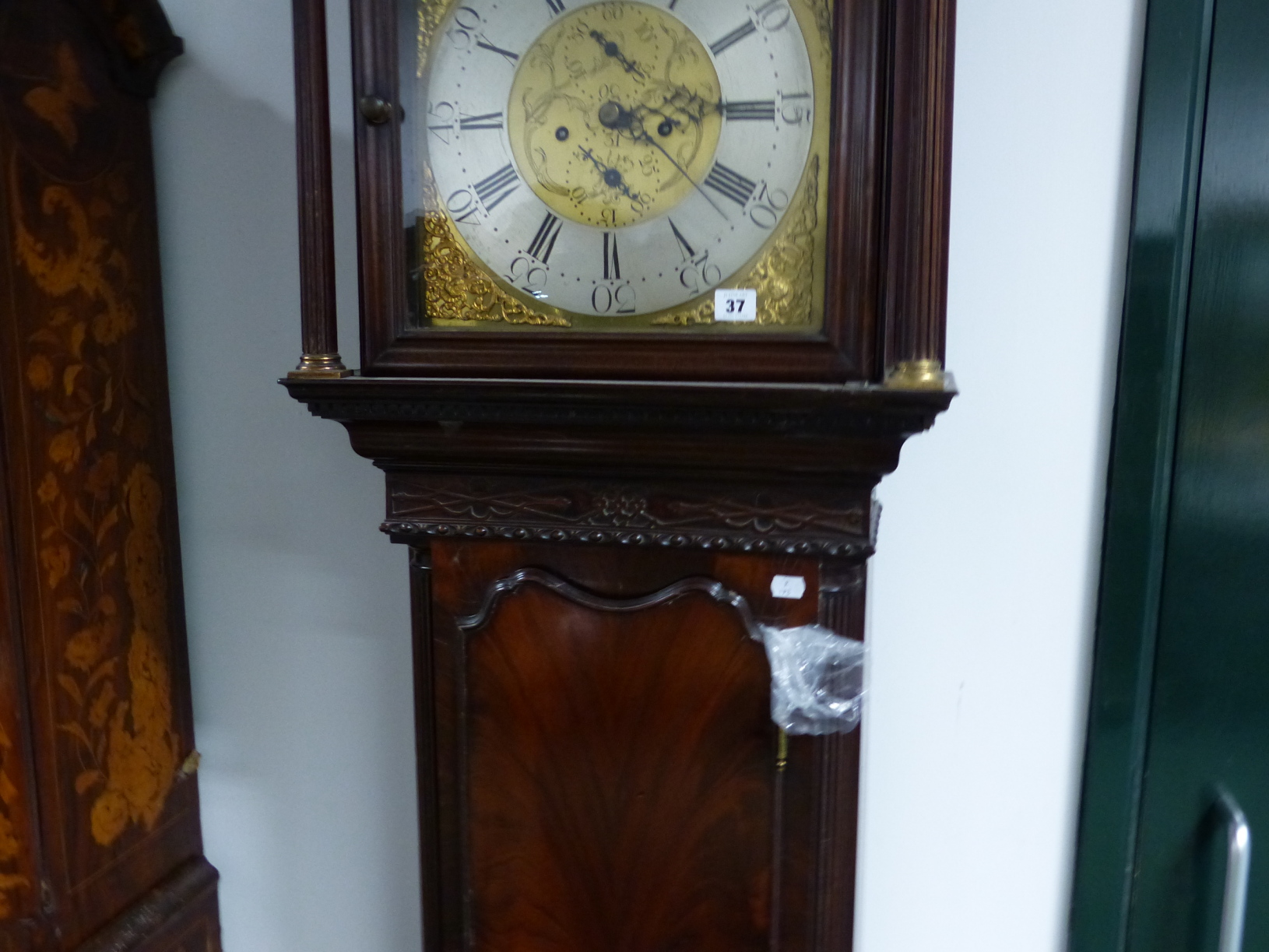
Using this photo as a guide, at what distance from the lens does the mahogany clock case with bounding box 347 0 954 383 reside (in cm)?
52

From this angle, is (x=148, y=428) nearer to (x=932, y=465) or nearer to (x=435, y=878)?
(x=435, y=878)

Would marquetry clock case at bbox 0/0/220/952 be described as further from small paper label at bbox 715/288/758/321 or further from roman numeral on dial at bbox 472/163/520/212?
small paper label at bbox 715/288/758/321

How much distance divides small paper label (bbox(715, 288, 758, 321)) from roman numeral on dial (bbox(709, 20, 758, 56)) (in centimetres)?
15

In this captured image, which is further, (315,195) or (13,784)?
(13,784)

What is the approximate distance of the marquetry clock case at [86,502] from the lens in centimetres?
73

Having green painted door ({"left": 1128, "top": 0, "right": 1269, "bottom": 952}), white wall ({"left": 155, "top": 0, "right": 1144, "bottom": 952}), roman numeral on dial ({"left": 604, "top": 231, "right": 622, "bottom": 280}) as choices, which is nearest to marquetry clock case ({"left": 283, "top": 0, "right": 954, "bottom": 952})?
roman numeral on dial ({"left": 604, "top": 231, "right": 622, "bottom": 280})

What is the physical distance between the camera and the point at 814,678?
23.5 inches

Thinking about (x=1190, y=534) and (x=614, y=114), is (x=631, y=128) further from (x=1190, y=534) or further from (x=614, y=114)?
(x=1190, y=534)

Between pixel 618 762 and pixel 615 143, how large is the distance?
0.42m

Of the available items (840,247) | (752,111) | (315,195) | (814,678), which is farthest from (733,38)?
(814,678)

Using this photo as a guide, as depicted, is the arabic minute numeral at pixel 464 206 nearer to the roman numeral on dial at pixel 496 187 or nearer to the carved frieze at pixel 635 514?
the roman numeral on dial at pixel 496 187

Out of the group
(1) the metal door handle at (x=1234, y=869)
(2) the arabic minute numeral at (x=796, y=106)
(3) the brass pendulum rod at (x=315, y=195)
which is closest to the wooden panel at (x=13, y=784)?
(3) the brass pendulum rod at (x=315, y=195)

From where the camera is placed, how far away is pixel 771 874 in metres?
0.62

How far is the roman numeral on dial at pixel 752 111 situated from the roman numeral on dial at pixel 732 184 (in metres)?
0.03
